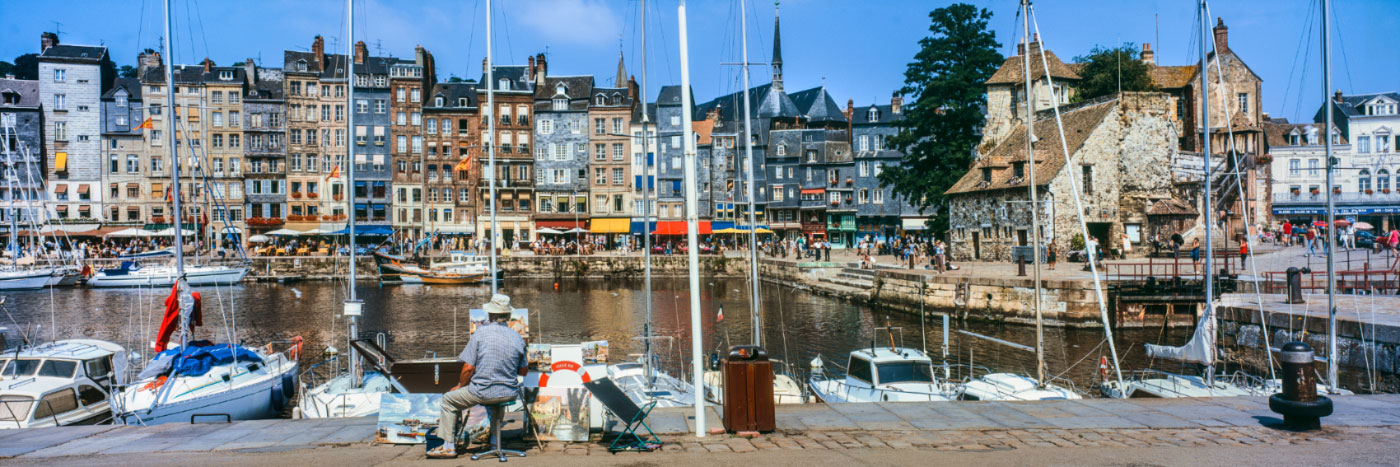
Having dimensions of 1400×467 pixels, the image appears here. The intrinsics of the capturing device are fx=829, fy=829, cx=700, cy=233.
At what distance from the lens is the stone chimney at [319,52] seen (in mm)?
74062

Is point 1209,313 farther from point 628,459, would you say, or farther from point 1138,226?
point 1138,226

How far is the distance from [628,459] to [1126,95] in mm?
41546

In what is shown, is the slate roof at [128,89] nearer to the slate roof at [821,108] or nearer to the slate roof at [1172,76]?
the slate roof at [821,108]

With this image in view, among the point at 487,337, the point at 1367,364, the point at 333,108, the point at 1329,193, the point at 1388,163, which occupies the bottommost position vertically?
the point at 1367,364

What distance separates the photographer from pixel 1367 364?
674 inches

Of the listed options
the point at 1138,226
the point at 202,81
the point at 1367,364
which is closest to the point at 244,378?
the point at 1367,364

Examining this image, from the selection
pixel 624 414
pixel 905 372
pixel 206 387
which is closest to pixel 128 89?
pixel 206 387

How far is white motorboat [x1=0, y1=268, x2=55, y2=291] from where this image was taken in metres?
47.5

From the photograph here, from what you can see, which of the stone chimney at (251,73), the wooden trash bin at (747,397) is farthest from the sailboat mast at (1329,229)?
the stone chimney at (251,73)

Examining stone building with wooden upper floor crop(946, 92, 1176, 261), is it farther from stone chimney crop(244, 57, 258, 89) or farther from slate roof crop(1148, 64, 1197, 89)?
stone chimney crop(244, 57, 258, 89)

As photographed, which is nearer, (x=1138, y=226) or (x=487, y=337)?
(x=487, y=337)

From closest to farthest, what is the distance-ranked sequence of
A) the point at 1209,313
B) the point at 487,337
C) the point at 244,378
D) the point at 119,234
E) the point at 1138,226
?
the point at 487,337 → the point at 244,378 → the point at 1209,313 → the point at 1138,226 → the point at 119,234

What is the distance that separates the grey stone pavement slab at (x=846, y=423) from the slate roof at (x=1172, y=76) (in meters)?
52.6

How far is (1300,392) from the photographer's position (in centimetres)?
880
